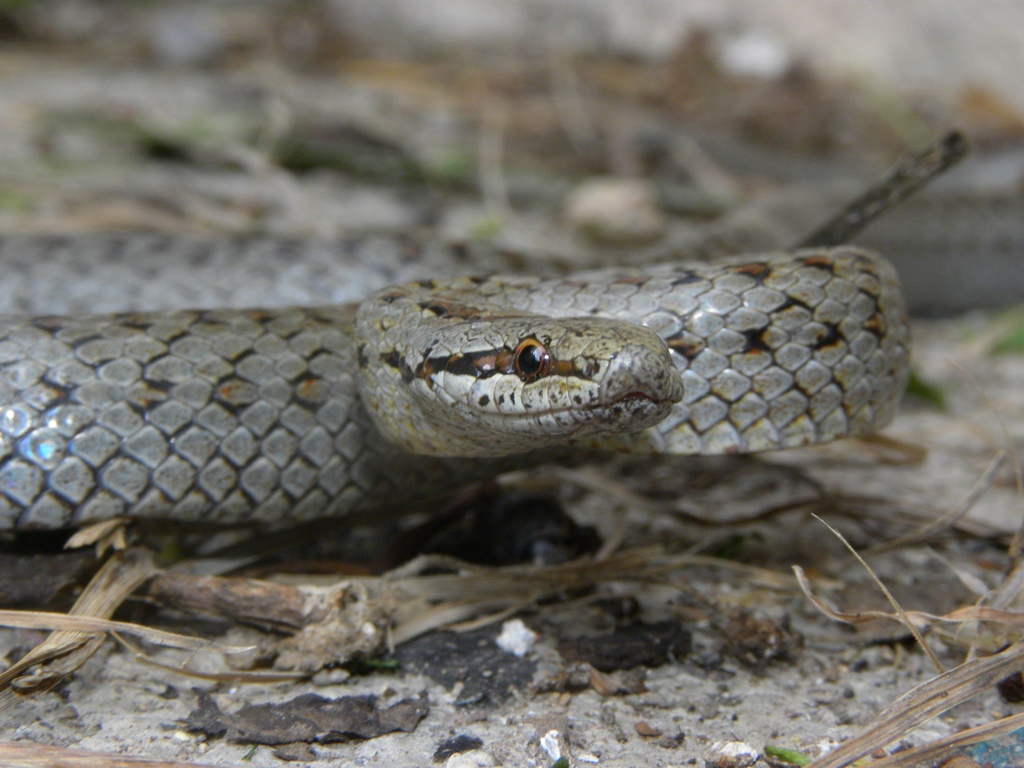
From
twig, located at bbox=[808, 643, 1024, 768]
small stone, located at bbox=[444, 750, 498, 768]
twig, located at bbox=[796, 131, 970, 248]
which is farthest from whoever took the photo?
twig, located at bbox=[796, 131, 970, 248]

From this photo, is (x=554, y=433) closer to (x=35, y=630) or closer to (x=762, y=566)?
(x=762, y=566)

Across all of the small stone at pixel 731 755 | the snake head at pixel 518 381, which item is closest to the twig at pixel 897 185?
the snake head at pixel 518 381

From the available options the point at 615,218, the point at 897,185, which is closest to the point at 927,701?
the point at 897,185

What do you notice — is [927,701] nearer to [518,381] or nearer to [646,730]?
[646,730]

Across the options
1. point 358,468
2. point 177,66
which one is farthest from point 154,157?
point 358,468

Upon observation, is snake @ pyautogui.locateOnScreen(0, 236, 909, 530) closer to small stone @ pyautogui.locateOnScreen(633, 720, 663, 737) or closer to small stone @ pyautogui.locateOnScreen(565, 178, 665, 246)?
small stone @ pyautogui.locateOnScreen(633, 720, 663, 737)

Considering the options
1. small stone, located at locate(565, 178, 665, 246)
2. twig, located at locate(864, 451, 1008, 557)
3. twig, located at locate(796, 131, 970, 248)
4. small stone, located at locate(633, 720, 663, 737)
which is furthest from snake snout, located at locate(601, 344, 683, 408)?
small stone, located at locate(565, 178, 665, 246)

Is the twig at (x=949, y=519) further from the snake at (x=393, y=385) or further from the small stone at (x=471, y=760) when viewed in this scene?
the small stone at (x=471, y=760)
